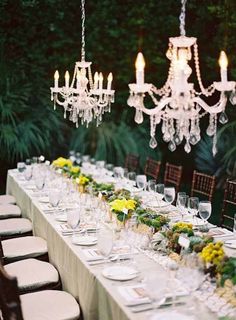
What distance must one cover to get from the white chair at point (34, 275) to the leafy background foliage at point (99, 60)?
409cm

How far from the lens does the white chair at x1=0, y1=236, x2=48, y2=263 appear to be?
13.1ft

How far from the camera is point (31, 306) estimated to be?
2.94 meters

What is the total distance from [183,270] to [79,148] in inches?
236

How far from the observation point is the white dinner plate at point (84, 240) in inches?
124

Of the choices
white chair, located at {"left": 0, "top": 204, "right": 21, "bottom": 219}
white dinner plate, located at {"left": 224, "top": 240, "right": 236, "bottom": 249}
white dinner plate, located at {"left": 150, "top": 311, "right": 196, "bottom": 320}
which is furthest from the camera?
white chair, located at {"left": 0, "top": 204, "right": 21, "bottom": 219}

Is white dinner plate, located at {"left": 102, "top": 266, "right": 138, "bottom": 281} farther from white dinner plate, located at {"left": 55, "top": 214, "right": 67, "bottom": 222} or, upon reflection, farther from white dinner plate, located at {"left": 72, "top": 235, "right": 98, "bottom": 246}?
white dinner plate, located at {"left": 55, "top": 214, "right": 67, "bottom": 222}

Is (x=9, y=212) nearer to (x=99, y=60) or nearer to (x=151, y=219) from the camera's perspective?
(x=151, y=219)

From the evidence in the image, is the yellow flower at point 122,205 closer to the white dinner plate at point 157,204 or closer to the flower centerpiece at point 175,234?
the flower centerpiece at point 175,234

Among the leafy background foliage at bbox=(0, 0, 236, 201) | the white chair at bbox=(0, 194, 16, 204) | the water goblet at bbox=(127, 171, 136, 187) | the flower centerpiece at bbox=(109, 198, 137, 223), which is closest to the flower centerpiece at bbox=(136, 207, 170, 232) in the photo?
the flower centerpiece at bbox=(109, 198, 137, 223)

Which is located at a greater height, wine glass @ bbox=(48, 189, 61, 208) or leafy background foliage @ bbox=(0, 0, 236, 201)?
leafy background foliage @ bbox=(0, 0, 236, 201)

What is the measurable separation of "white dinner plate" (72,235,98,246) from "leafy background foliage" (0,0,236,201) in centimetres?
450

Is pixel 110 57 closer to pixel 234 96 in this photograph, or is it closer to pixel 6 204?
pixel 6 204

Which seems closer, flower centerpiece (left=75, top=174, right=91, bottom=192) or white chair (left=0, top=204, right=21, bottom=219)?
flower centerpiece (left=75, top=174, right=91, bottom=192)

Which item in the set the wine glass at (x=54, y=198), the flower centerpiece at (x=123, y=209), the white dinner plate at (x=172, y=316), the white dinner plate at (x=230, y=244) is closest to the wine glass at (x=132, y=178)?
the wine glass at (x=54, y=198)
